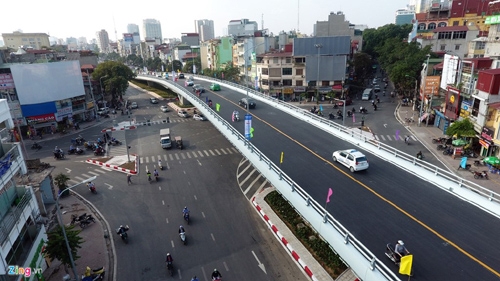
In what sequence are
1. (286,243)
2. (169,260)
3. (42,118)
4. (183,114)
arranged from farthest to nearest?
(183,114) → (42,118) → (286,243) → (169,260)

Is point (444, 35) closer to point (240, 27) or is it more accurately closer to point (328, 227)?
point (328, 227)

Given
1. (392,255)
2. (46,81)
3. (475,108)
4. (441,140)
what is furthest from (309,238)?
(46,81)

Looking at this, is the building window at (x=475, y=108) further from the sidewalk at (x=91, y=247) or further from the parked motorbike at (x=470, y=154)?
the sidewalk at (x=91, y=247)

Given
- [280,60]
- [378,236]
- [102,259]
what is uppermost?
[280,60]

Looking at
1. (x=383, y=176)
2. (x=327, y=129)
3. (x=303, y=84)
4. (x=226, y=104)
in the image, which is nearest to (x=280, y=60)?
(x=303, y=84)

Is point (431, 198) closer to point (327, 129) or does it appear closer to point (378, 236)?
point (378, 236)

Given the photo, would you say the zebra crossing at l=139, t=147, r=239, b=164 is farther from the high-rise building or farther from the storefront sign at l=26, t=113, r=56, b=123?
the high-rise building
